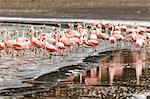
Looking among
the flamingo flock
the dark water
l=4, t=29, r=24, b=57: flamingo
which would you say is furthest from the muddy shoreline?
the dark water

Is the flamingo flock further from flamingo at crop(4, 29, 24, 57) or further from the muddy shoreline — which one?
the muddy shoreline

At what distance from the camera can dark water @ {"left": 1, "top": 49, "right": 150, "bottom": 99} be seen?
14.7m

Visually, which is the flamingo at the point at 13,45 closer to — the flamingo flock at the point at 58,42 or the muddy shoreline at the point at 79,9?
the flamingo flock at the point at 58,42

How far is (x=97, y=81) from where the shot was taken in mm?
16906

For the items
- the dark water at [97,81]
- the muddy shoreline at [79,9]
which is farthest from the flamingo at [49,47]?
the muddy shoreline at [79,9]

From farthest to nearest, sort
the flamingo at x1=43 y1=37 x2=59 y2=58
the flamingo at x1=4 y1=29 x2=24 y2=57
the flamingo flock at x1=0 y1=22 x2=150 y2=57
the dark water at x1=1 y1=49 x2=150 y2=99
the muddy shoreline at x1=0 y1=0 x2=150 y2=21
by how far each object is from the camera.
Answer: the muddy shoreline at x1=0 y1=0 x2=150 y2=21 < the flamingo flock at x1=0 y1=22 x2=150 y2=57 < the flamingo at x1=43 y1=37 x2=59 y2=58 < the flamingo at x1=4 y1=29 x2=24 y2=57 < the dark water at x1=1 y1=49 x2=150 y2=99

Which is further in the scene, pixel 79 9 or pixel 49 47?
pixel 79 9

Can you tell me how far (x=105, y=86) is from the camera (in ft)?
53.0

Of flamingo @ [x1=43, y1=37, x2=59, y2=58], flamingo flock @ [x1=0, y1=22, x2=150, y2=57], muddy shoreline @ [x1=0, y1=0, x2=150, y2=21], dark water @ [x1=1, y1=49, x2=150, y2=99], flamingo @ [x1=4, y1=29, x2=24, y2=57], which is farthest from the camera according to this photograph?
muddy shoreline @ [x1=0, y1=0, x2=150, y2=21]

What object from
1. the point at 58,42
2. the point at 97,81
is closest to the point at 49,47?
the point at 58,42

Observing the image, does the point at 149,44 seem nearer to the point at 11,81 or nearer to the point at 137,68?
the point at 137,68

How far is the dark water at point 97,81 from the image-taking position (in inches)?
580

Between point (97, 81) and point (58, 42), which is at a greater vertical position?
point (58, 42)

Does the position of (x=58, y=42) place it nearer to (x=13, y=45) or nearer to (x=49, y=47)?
(x=49, y=47)
